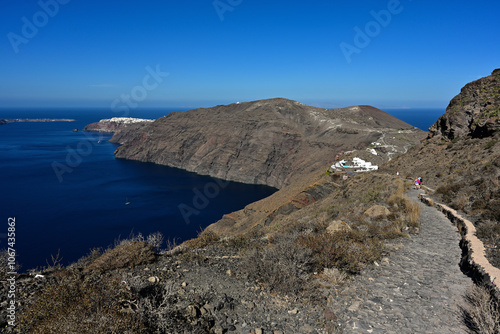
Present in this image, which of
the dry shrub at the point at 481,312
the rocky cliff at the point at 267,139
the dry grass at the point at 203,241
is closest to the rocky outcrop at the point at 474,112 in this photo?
the dry shrub at the point at 481,312

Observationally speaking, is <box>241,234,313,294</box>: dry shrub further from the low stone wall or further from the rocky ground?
the low stone wall

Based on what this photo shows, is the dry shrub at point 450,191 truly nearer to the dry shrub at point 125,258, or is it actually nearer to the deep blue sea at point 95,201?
the dry shrub at point 125,258

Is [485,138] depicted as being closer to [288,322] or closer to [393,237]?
[393,237]

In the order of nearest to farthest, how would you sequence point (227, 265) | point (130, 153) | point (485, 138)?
point (227, 265), point (485, 138), point (130, 153)

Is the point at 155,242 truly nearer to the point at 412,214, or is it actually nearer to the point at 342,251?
the point at 342,251

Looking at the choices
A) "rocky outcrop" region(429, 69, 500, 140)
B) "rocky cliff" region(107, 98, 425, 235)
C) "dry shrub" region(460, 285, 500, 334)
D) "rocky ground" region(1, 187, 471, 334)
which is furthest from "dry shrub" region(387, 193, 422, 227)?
"rocky cliff" region(107, 98, 425, 235)

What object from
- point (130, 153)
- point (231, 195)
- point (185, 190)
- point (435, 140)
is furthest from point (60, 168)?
point (435, 140)
